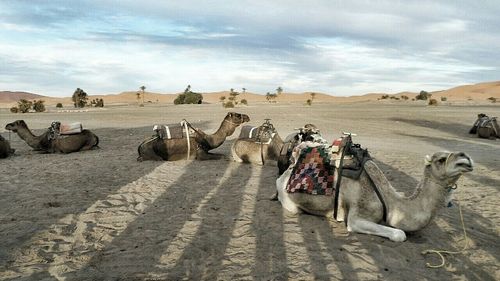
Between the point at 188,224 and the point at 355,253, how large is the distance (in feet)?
8.02

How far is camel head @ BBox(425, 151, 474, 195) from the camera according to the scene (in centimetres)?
510

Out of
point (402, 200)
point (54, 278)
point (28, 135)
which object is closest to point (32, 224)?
point (54, 278)

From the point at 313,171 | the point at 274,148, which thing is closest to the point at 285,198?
the point at 313,171

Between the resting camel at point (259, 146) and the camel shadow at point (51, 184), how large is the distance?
2208mm

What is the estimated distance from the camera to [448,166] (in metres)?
5.29

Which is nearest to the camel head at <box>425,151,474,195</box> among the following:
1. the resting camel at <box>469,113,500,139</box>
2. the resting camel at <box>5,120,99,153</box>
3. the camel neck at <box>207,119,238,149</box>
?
the camel neck at <box>207,119,238,149</box>

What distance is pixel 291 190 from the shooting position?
6.99 m

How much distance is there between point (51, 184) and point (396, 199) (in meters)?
6.70

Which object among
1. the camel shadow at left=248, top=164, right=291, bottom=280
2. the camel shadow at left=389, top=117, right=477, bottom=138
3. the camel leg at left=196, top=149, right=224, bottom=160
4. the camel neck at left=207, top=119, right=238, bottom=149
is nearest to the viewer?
the camel shadow at left=248, top=164, right=291, bottom=280

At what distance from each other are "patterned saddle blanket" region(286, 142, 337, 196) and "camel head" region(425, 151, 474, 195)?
4.67 ft

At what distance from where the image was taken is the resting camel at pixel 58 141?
45.3 feet

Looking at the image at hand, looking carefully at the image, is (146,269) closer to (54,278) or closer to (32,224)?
(54,278)

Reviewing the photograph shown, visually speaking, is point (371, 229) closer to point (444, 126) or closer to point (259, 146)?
point (259, 146)

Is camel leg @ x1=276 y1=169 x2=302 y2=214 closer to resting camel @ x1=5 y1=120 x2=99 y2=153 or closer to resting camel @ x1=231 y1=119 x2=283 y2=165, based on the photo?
resting camel @ x1=231 y1=119 x2=283 y2=165
